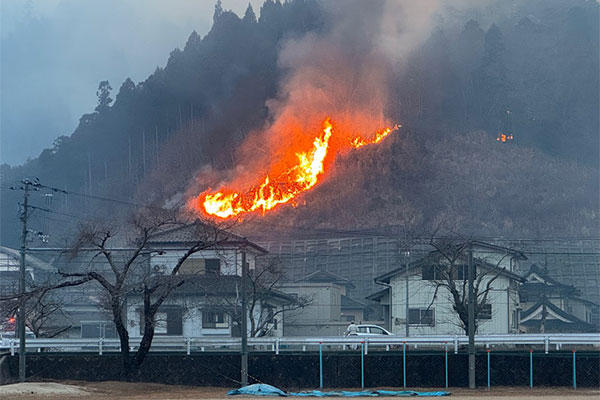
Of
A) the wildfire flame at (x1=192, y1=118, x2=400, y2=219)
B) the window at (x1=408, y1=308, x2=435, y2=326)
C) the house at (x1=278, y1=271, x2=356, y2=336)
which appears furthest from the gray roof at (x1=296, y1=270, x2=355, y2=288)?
the wildfire flame at (x1=192, y1=118, x2=400, y2=219)

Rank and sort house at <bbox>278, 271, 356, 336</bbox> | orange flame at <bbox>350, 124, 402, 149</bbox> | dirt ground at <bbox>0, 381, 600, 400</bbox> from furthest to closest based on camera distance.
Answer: orange flame at <bbox>350, 124, 402, 149</bbox> → house at <bbox>278, 271, 356, 336</bbox> → dirt ground at <bbox>0, 381, 600, 400</bbox>

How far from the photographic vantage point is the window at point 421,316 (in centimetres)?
6209

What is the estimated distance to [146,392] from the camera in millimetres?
39719

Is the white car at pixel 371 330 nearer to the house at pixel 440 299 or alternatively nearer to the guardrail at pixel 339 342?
the house at pixel 440 299

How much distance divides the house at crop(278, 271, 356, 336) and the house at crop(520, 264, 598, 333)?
13430 mm

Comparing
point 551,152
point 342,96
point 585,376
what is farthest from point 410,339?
point 551,152

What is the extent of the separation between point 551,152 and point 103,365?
4978 inches

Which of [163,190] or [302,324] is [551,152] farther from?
[302,324]

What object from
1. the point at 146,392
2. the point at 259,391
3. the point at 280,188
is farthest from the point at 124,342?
the point at 280,188

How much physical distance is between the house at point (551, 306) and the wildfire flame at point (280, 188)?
3896 cm

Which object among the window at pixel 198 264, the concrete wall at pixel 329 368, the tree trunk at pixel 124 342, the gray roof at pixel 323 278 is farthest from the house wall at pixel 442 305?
the tree trunk at pixel 124 342

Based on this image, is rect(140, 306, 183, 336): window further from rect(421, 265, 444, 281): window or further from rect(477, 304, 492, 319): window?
rect(477, 304, 492, 319): window

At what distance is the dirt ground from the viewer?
3625 centimetres

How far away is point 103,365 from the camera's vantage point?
42938 mm
